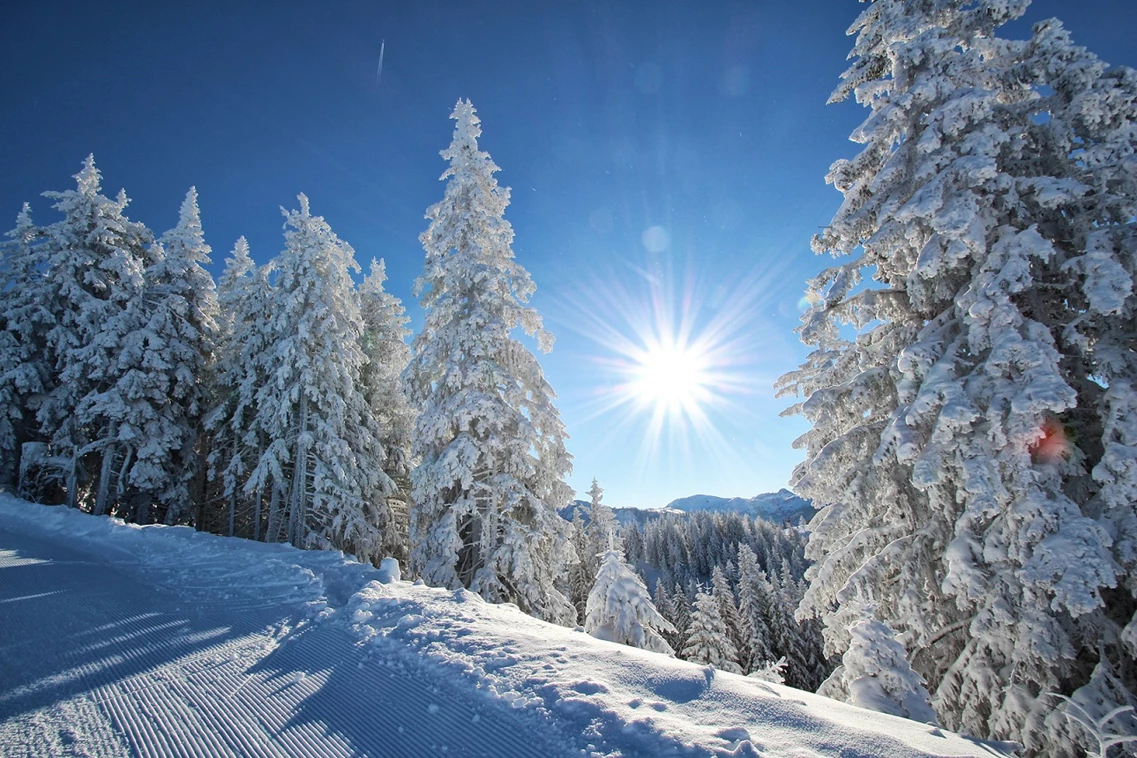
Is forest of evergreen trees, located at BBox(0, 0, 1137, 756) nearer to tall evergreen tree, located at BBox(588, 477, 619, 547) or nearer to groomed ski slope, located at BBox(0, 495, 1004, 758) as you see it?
groomed ski slope, located at BBox(0, 495, 1004, 758)

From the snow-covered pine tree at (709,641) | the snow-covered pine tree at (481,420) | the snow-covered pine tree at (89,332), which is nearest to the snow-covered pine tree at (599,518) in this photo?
the snow-covered pine tree at (709,641)

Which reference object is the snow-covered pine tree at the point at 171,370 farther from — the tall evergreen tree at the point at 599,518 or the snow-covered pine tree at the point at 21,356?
the tall evergreen tree at the point at 599,518

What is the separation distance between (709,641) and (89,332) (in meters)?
31.6

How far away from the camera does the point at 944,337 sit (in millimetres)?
7348

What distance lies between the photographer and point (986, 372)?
253 inches

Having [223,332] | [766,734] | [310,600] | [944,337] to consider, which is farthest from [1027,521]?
→ [223,332]

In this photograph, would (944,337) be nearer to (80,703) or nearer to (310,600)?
(310,600)

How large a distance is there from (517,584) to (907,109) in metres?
12.2

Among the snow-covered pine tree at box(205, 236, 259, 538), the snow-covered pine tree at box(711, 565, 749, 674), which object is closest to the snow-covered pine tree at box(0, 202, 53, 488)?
the snow-covered pine tree at box(205, 236, 259, 538)

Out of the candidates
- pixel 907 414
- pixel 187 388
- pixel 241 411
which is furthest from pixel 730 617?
pixel 187 388

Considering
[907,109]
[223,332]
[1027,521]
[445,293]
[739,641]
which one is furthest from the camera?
[739,641]

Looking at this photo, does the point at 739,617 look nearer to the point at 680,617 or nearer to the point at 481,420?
the point at 680,617

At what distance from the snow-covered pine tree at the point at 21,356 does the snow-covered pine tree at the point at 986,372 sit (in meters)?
27.1

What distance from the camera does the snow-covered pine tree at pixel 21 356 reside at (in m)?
18.5
